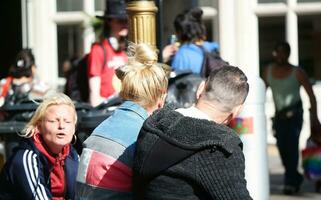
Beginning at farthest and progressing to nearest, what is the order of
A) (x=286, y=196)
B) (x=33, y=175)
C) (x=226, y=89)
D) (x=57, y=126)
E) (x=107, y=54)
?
(x=286, y=196) → (x=107, y=54) → (x=57, y=126) → (x=33, y=175) → (x=226, y=89)

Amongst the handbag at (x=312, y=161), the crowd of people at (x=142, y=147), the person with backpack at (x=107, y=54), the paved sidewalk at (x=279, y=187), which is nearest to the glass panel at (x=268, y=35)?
the paved sidewalk at (x=279, y=187)

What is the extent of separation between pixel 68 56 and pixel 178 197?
1198 centimetres

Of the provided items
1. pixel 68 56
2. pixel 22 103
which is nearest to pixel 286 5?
pixel 68 56

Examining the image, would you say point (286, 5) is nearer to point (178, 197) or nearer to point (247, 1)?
point (247, 1)

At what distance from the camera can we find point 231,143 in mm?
4273

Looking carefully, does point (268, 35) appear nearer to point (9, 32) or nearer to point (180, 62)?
point (9, 32)

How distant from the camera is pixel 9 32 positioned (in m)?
16.9

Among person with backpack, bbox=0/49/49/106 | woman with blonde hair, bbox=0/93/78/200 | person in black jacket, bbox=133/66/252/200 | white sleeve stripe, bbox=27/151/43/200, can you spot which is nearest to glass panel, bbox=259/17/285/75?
person with backpack, bbox=0/49/49/106

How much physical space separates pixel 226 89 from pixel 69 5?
1181 centimetres

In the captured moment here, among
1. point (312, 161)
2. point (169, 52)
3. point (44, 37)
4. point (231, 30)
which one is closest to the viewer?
point (169, 52)

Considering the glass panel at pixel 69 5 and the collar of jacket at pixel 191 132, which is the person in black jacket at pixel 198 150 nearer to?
the collar of jacket at pixel 191 132

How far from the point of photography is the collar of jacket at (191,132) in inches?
167

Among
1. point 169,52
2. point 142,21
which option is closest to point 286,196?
point 169,52

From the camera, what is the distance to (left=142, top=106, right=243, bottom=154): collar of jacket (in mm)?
4254
